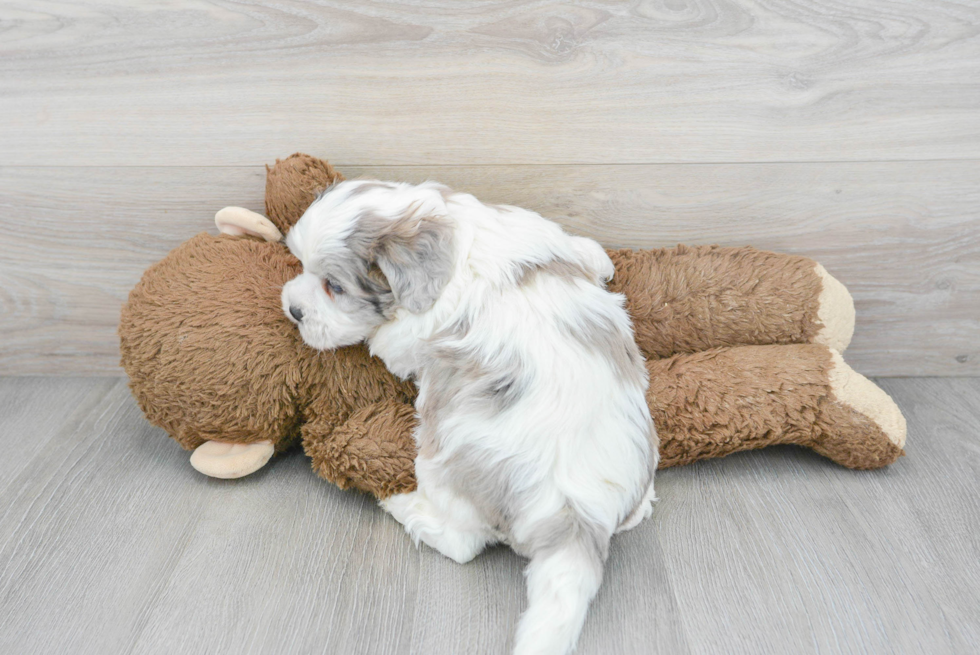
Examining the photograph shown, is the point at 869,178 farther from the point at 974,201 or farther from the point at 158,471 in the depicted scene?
the point at 158,471

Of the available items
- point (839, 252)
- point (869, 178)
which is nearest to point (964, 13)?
point (869, 178)

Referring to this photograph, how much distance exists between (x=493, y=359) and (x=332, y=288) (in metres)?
0.35

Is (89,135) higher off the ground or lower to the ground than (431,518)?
higher

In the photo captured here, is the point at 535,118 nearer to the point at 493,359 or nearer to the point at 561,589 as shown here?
the point at 493,359

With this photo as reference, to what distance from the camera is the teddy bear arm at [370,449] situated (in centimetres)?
141

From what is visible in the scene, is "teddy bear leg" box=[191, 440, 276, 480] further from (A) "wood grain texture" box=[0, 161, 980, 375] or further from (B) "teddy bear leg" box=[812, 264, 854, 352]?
(B) "teddy bear leg" box=[812, 264, 854, 352]

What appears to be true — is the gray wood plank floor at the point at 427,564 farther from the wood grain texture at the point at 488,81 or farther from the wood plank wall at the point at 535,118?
the wood grain texture at the point at 488,81

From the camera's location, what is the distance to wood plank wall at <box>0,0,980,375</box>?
153 centimetres

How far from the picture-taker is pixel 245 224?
5.26 feet

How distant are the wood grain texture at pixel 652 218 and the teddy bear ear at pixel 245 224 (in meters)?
0.09

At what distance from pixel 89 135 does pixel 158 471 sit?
0.82 meters

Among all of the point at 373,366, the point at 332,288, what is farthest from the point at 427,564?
the point at 332,288

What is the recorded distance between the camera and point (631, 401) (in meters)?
1.30

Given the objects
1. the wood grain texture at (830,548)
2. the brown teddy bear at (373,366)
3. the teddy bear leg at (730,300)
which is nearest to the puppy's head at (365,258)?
the brown teddy bear at (373,366)
